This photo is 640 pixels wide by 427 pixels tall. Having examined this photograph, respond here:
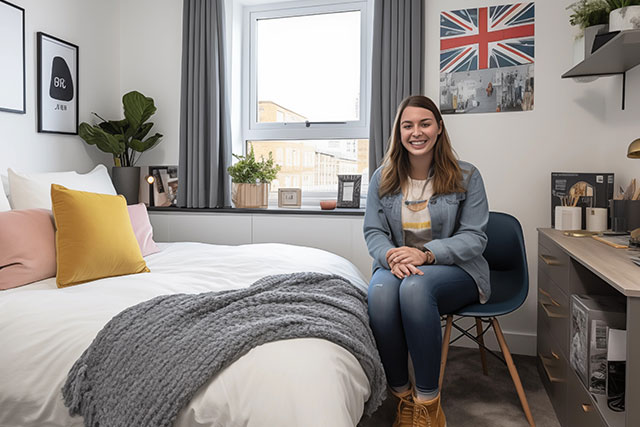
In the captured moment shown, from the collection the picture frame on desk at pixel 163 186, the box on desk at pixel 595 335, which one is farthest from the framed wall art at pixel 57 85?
the box on desk at pixel 595 335

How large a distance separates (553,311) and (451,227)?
56 cm

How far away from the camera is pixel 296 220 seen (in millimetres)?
3031

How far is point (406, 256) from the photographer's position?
6.31ft

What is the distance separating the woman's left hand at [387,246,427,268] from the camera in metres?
1.92

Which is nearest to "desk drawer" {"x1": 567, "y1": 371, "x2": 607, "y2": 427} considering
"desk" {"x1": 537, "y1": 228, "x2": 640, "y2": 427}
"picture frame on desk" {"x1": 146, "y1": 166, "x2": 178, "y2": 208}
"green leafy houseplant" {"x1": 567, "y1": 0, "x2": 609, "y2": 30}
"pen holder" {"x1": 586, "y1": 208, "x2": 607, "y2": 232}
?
"desk" {"x1": 537, "y1": 228, "x2": 640, "y2": 427}

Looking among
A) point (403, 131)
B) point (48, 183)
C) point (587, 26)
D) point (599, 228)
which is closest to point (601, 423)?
point (599, 228)

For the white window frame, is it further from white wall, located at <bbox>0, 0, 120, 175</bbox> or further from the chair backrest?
the chair backrest

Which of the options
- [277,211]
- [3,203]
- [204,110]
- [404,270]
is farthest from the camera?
[204,110]

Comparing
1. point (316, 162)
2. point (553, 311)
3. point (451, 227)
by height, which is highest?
point (316, 162)

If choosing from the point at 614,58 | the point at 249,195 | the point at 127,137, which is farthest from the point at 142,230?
the point at 614,58

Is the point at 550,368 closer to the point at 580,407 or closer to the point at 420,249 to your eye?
the point at 580,407

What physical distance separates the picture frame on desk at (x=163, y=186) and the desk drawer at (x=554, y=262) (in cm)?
226

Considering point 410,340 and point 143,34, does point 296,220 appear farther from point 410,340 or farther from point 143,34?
point 143,34

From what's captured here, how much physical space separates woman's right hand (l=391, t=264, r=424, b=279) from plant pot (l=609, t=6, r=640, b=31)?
1.28m
